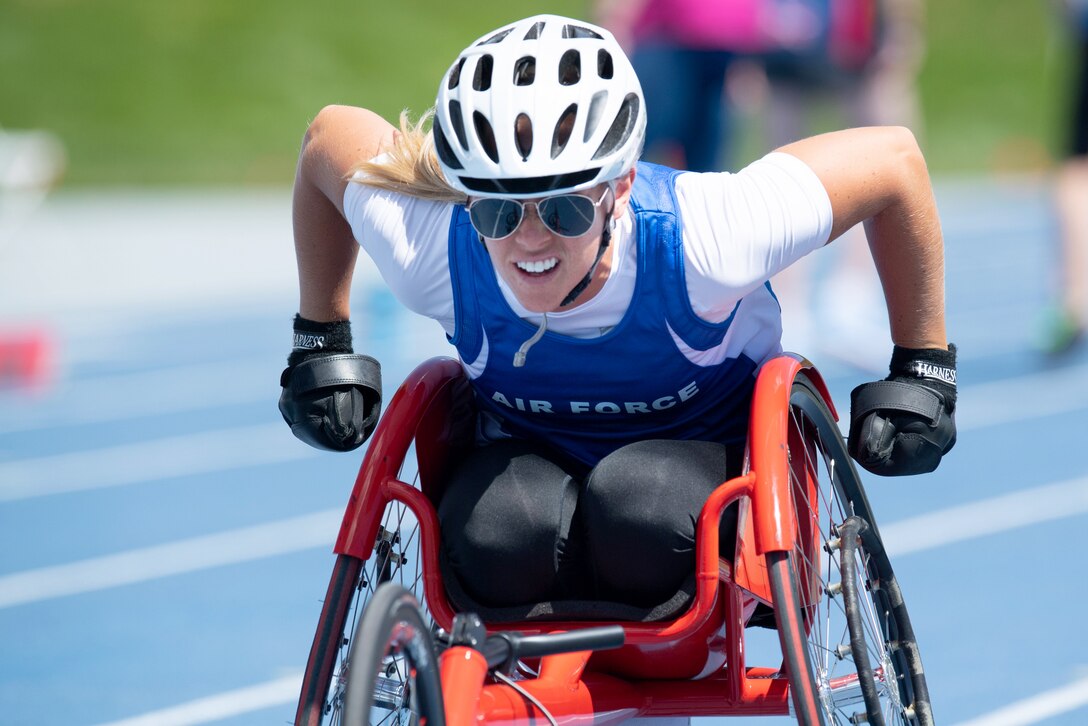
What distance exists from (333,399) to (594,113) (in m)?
0.77

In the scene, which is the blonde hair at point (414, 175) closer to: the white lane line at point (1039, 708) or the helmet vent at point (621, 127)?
the helmet vent at point (621, 127)

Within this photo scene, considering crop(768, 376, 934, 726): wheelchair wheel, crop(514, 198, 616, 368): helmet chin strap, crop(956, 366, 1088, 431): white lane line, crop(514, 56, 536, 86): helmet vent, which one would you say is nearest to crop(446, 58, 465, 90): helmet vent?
crop(514, 56, 536, 86): helmet vent

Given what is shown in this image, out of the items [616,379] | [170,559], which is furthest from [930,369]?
[170,559]

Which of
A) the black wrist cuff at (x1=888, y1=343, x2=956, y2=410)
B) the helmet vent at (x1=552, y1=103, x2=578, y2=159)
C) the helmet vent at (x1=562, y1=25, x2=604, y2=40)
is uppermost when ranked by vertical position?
the helmet vent at (x1=562, y1=25, x2=604, y2=40)

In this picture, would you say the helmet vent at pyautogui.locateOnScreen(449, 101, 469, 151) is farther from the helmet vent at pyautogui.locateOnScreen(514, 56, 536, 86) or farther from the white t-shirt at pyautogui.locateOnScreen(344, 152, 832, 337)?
the white t-shirt at pyautogui.locateOnScreen(344, 152, 832, 337)

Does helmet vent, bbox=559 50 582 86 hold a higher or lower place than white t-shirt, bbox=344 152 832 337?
higher

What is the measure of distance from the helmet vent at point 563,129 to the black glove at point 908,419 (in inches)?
30.2

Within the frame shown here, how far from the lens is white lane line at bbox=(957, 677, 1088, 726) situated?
11.9ft

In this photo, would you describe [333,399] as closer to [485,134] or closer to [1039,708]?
[485,134]

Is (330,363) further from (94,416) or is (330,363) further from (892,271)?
(94,416)

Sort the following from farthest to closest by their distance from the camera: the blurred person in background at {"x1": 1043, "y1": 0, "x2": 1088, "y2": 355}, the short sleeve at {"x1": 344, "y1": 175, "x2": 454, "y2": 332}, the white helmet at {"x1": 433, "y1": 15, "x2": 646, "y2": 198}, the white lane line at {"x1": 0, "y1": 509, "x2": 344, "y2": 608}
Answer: the blurred person in background at {"x1": 1043, "y1": 0, "x2": 1088, "y2": 355}, the white lane line at {"x1": 0, "y1": 509, "x2": 344, "y2": 608}, the short sleeve at {"x1": 344, "y1": 175, "x2": 454, "y2": 332}, the white helmet at {"x1": 433, "y1": 15, "x2": 646, "y2": 198}

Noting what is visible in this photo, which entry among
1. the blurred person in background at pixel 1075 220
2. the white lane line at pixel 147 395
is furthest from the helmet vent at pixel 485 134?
the blurred person in background at pixel 1075 220

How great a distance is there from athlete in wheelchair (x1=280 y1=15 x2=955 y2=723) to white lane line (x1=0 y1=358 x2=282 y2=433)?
4.93 meters

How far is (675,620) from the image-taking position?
2588mm
